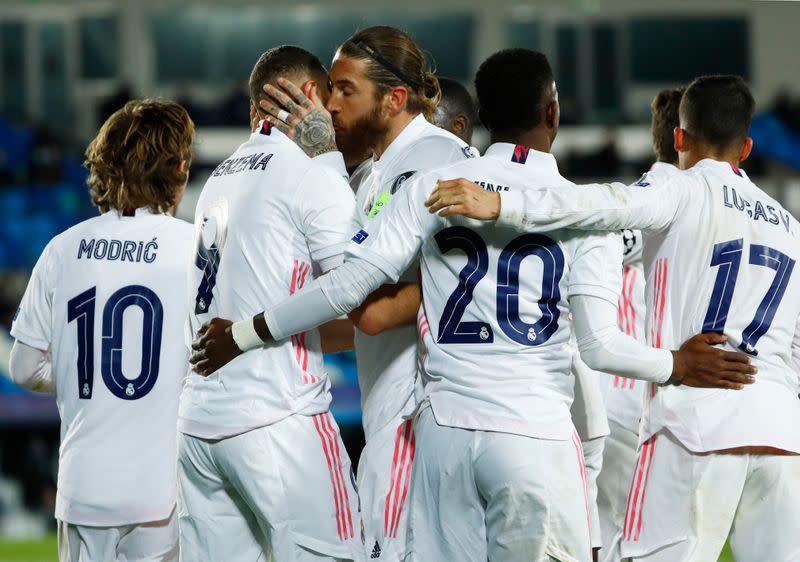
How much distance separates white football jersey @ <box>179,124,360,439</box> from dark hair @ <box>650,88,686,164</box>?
205 centimetres

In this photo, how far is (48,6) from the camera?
1858cm

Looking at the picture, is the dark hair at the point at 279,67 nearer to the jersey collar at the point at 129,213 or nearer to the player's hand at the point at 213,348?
the jersey collar at the point at 129,213

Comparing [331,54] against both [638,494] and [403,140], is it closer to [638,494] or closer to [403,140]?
[403,140]

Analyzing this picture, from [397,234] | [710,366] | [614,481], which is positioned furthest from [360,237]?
[614,481]

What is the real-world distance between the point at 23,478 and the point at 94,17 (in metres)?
9.32

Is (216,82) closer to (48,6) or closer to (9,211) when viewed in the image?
(48,6)

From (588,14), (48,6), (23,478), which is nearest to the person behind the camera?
(23,478)

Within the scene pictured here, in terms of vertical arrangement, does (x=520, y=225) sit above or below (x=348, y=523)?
above

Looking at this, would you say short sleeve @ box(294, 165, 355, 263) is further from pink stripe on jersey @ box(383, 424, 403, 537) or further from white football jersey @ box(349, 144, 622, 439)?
pink stripe on jersey @ box(383, 424, 403, 537)

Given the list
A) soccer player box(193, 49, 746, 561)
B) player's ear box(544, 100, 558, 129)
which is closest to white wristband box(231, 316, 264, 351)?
soccer player box(193, 49, 746, 561)

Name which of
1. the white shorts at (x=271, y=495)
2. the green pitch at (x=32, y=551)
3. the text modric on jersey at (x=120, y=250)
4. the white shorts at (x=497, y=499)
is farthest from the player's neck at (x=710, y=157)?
the green pitch at (x=32, y=551)

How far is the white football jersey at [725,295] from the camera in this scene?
3943mm

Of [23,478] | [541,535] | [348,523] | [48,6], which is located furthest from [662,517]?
[48,6]

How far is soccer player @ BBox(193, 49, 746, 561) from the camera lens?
3.54m
